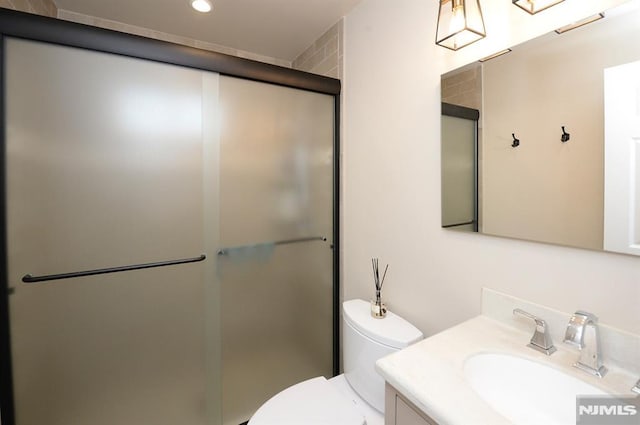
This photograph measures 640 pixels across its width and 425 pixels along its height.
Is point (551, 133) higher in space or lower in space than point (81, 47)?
lower

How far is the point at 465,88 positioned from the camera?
1099 mm

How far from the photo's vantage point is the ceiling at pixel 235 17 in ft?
5.48

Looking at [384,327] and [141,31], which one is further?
[141,31]

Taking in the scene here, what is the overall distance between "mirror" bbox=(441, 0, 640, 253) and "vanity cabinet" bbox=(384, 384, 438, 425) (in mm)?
659

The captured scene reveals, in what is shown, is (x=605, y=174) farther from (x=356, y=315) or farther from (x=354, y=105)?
(x=354, y=105)

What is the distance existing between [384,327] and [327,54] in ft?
5.95

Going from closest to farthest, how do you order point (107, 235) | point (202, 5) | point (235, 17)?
point (107, 235)
point (202, 5)
point (235, 17)

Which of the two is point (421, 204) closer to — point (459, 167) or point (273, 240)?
point (459, 167)

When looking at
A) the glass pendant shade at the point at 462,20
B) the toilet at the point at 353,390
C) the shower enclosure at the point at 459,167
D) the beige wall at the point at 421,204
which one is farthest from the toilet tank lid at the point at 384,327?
the glass pendant shade at the point at 462,20

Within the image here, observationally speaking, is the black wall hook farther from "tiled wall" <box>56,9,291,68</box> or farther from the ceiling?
"tiled wall" <box>56,9,291,68</box>

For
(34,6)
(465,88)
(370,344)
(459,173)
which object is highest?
(34,6)

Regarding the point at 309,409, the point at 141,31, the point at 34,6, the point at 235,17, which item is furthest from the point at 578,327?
the point at 141,31

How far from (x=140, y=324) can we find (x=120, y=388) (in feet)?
1.04

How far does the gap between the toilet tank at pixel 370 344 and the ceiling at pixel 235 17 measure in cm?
178
